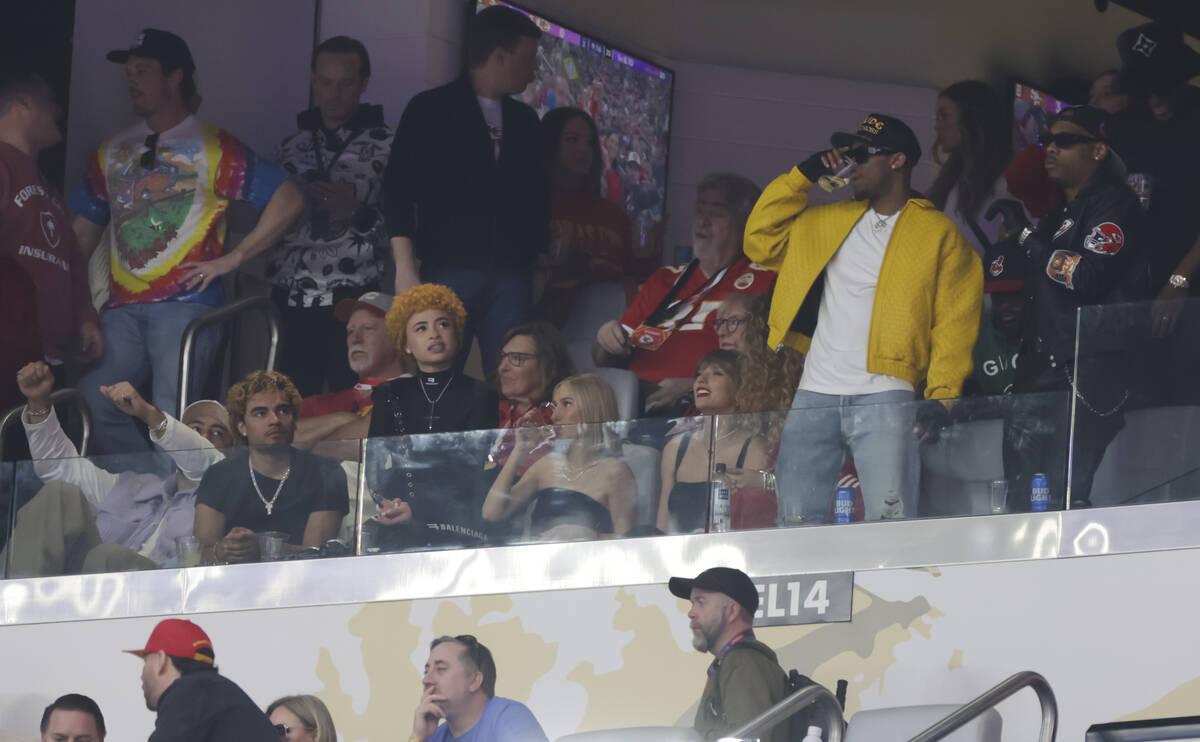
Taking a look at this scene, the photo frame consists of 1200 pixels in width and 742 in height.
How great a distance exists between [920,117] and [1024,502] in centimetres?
434

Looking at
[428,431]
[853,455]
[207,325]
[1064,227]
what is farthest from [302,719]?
[1064,227]

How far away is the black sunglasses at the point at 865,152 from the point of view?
538 cm

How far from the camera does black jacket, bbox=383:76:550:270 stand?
265 inches

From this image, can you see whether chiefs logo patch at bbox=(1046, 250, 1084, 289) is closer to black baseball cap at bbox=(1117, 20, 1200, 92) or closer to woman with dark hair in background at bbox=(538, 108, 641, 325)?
black baseball cap at bbox=(1117, 20, 1200, 92)

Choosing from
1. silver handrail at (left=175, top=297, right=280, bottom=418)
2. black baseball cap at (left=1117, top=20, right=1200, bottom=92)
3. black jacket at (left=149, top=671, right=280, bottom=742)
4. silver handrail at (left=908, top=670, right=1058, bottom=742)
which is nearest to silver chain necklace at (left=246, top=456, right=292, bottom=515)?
black jacket at (left=149, top=671, right=280, bottom=742)

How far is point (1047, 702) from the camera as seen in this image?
16.0 ft

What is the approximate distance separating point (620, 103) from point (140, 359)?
2.89 meters

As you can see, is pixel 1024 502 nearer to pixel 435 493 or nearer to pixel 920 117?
pixel 435 493

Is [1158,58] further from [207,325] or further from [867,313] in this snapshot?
[207,325]

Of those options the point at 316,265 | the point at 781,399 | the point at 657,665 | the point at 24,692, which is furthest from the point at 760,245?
the point at 24,692

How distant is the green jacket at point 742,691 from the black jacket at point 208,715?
124 cm

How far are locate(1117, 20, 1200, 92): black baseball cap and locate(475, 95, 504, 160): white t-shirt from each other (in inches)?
89.2

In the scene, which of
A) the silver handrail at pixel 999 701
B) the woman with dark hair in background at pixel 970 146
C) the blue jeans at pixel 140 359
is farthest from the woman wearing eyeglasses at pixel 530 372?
the silver handrail at pixel 999 701

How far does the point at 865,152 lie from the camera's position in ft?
17.6
